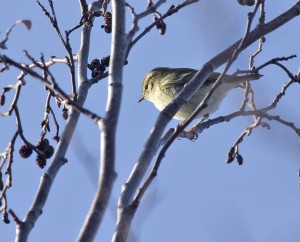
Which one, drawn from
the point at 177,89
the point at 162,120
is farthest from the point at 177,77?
the point at 162,120

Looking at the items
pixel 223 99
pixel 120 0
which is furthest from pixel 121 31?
pixel 223 99

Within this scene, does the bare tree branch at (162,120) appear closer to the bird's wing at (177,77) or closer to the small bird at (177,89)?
the small bird at (177,89)

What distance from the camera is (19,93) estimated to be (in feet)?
13.8

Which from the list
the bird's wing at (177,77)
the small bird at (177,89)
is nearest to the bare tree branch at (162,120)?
the small bird at (177,89)

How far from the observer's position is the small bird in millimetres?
7422

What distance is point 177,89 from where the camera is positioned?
816 centimetres

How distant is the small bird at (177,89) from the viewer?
742cm

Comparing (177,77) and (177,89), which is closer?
(177,89)

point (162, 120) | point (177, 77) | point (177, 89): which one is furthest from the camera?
point (177, 77)

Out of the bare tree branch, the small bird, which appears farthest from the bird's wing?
the bare tree branch

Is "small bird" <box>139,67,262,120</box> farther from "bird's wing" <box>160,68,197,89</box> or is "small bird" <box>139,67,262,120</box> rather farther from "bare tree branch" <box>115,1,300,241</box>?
"bare tree branch" <box>115,1,300,241</box>

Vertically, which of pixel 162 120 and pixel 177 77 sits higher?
pixel 177 77

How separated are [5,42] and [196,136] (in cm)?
308

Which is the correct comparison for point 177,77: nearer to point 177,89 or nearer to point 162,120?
point 177,89
